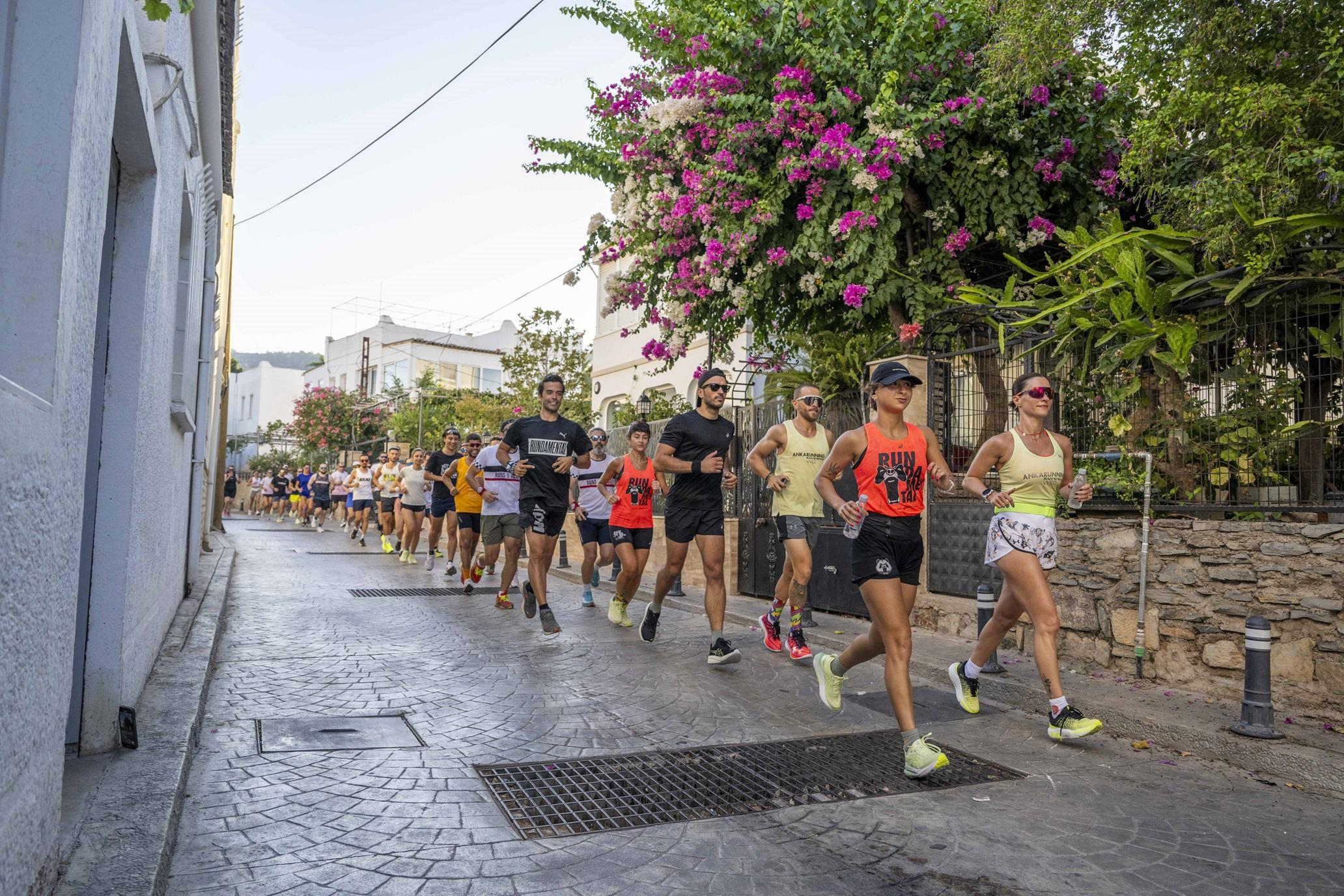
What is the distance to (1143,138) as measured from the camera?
7.15 m

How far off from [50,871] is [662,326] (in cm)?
954

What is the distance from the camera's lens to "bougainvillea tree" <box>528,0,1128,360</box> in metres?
9.46

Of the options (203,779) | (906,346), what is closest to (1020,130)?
(906,346)

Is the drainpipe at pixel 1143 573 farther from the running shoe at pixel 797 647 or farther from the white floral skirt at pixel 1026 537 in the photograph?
the running shoe at pixel 797 647

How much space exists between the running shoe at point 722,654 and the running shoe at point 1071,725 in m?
2.45

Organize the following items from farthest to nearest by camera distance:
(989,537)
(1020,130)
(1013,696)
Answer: (1020,130) → (1013,696) → (989,537)

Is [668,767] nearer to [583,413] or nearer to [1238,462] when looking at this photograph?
[1238,462]

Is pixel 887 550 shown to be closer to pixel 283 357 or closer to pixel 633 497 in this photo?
pixel 633 497

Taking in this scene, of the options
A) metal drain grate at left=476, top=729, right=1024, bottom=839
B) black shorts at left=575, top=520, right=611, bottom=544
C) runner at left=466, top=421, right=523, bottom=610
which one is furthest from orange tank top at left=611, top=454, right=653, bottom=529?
metal drain grate at left=476, top=729, right=1024, bottom=839

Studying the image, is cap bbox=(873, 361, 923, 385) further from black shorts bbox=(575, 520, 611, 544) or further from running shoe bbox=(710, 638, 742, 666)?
black shorts bbox=(575, 520, 611, 544)

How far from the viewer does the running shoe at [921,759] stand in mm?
4461

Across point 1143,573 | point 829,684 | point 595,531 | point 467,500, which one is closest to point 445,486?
point 467,500

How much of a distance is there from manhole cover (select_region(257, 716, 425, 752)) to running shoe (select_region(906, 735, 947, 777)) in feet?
7.97

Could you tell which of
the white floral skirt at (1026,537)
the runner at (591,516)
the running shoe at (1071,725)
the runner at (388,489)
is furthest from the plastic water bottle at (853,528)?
the runner at (388,489)
